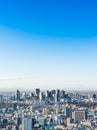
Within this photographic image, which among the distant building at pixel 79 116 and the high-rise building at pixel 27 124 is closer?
the high-rise building at pixel 27 124

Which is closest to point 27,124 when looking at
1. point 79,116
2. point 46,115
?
point 46,115

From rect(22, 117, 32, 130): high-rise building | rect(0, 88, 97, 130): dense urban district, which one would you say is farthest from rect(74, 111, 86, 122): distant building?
rect(22, 117, 32, 130): high-rise building

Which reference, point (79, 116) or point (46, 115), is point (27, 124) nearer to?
point (46, 115)

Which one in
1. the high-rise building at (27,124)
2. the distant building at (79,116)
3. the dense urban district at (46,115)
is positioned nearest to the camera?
the high-rise building at (27,124)

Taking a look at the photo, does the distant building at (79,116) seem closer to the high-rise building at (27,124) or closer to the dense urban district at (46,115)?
the dense urban district at (46,115)

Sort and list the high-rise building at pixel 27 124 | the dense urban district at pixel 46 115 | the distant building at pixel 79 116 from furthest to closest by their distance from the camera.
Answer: the distant building at pixel 79 116 → the dense urban district at pixel 46 115 → the high-rise building at pixel 27 124

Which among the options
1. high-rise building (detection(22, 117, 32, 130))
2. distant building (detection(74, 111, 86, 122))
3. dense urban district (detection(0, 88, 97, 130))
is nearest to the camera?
high-rise building (detection(22, 117, 32, 130))

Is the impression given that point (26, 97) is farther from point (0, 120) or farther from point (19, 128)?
point (19, 128)

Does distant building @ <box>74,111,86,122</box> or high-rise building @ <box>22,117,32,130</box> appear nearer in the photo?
high-rise building @ <box>22,117,32,130</box>

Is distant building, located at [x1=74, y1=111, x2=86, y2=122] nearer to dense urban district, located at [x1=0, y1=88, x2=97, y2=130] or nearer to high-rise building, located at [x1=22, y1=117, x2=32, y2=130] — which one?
dense urban district, located at [x1=0, y1=88, x2=97, y2=130]

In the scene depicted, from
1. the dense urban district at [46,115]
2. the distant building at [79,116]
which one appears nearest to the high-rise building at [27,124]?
Result: the dense urban district at [46,115]

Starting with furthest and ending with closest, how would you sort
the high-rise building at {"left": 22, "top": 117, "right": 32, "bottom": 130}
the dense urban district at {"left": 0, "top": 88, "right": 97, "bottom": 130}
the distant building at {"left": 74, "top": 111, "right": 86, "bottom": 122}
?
the distant building at {"left": 74, "top": 111, "right": 86, "bottom": 122}
the dense urban district at {"left": 0, "top": 88, "right": 97, "bottom": 130}
the high-rise building at {"left": 22, "top": 117, "right": 32, "bottom": 130}
